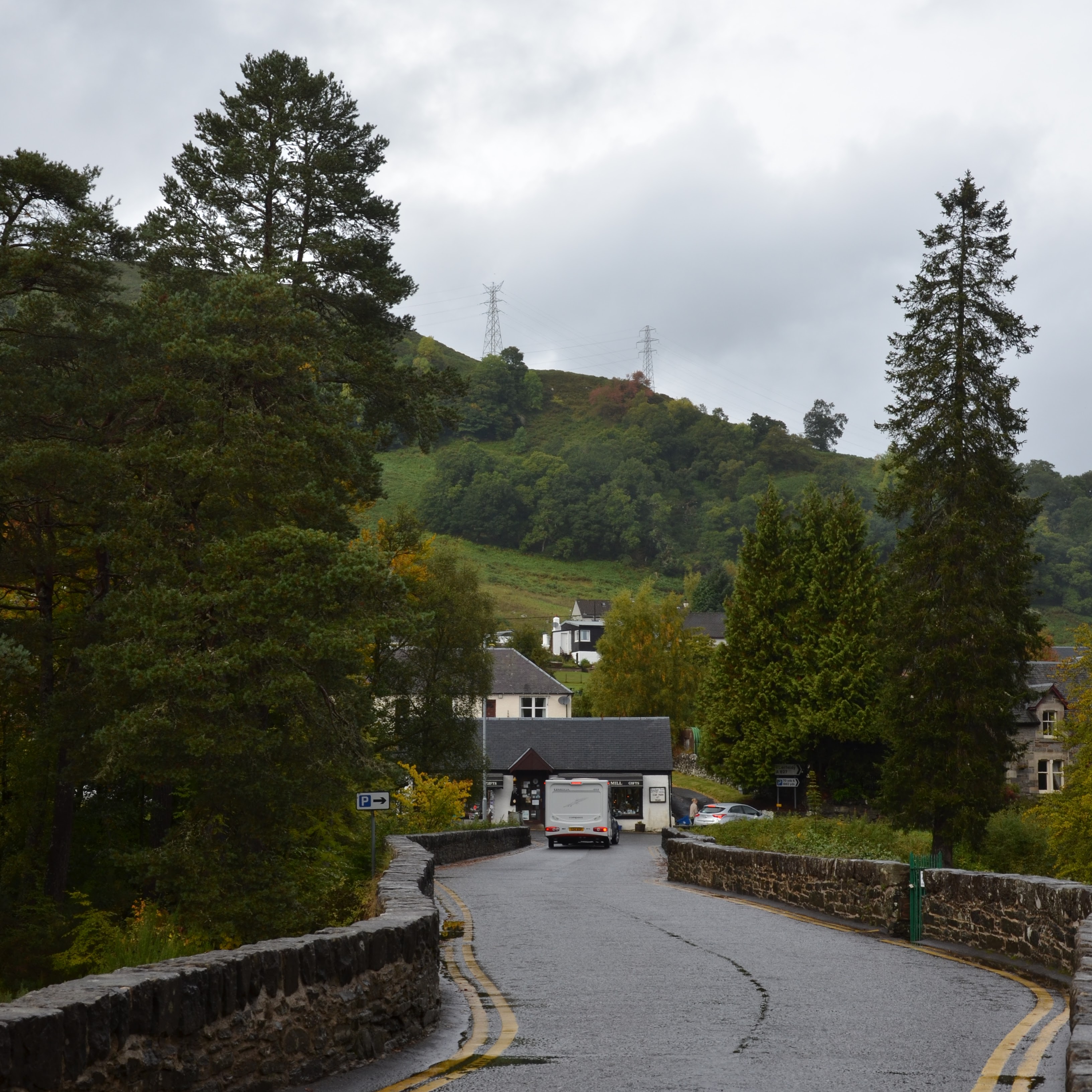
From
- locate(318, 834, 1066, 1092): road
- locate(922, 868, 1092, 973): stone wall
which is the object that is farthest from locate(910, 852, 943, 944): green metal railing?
locate(318, 834, 1066, 1092): road

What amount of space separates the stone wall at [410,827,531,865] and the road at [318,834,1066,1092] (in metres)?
14.7

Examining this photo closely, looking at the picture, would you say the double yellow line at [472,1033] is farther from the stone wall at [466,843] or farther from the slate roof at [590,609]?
the slate roof at [590,609]

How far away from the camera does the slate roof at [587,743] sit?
7325 centimetres

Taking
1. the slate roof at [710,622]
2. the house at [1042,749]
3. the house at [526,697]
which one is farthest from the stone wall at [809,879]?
the slate roof at [710,622]

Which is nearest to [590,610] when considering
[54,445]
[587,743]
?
[587,743]

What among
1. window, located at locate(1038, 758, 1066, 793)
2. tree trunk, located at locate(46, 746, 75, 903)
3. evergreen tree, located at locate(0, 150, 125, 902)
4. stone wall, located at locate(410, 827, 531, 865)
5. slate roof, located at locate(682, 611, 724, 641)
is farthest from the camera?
slate roof, located at locate(682, 611, 724, 641)

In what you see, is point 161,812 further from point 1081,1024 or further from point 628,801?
point 628,801

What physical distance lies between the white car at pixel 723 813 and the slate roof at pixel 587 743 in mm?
12425

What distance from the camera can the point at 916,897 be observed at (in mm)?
16125

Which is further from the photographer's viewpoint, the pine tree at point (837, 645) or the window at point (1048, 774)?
the window at point (1048, 774)

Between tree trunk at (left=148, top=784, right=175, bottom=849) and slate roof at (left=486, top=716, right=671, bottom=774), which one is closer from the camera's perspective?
tree trunk at (left=148, top=784, right=175, bottom=849)

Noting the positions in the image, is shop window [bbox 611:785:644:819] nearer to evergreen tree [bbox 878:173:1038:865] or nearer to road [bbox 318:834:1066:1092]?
evergreen tree [bbox 878:173:1038:865]

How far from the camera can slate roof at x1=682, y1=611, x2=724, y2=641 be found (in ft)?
420

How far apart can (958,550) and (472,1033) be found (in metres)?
33.7
